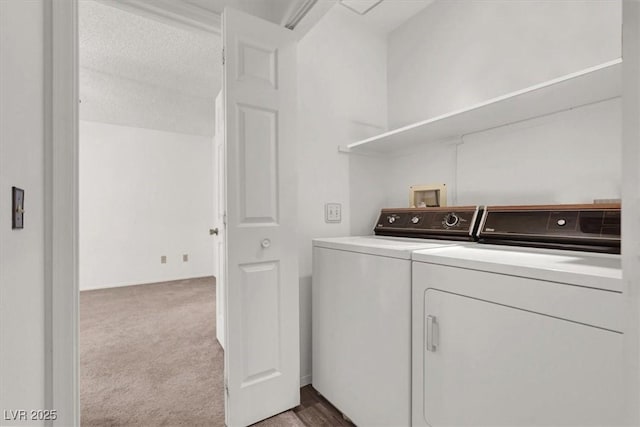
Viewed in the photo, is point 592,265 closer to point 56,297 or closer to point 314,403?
point 314,403

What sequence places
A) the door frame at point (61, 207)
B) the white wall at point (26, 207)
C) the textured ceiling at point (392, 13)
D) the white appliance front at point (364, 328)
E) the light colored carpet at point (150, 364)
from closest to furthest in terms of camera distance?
the white wall at point (26, 207), the door frame at point (61, 207), the white appliance front at point (364, 328), the light colored carpet at point (150, 364), the textured ceiling at point (392, 13)

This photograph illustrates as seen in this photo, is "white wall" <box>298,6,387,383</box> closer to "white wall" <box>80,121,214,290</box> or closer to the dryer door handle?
the dryer door handle

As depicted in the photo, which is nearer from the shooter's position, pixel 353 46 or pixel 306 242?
pixel 306 242

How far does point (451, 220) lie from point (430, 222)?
0.12 m

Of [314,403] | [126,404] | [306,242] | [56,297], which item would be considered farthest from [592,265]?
[126,404]

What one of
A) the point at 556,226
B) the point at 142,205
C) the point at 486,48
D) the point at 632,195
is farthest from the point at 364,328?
the point at 142,205

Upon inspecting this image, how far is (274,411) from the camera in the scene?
154 cm

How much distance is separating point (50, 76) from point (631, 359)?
1.46 m

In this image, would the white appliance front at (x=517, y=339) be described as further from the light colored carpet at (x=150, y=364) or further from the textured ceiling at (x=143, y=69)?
the textured ceiling at (x=143, y=69)

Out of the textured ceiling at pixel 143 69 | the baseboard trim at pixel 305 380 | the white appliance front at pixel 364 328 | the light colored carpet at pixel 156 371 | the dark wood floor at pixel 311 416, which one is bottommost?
the dark wood floor at pixel 311 416

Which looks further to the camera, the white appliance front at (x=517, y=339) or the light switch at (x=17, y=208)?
the white appliance front at (x=517, y=339)

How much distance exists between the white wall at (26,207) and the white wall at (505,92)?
1825mm

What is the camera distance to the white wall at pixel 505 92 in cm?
123

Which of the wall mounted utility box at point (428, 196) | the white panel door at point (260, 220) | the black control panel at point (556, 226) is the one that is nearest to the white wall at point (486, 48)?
the wall mounted utility box at point (428, 196)
